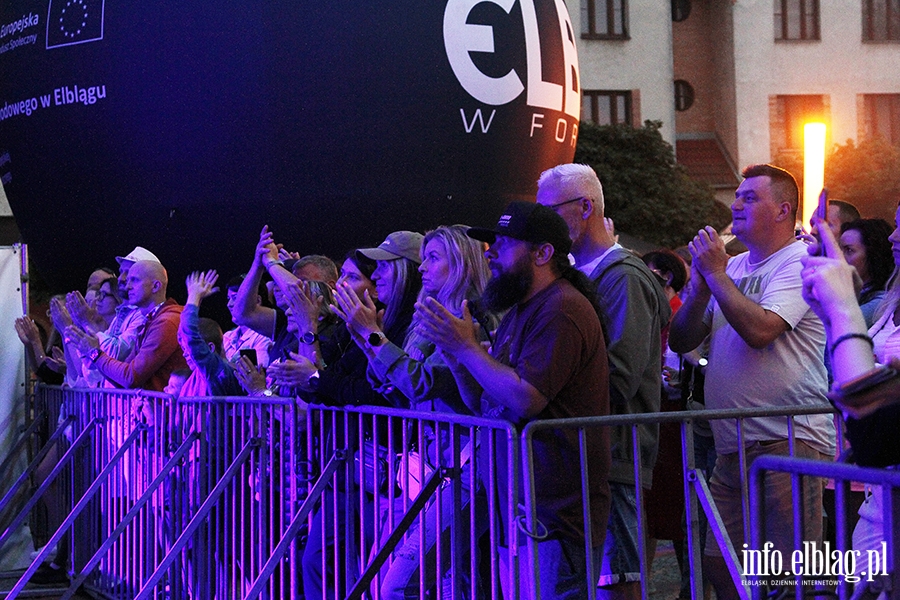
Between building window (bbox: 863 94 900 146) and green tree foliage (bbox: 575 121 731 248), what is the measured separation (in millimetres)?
9034

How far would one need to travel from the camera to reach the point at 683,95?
118 feet

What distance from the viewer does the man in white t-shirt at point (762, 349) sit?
14.7 feet

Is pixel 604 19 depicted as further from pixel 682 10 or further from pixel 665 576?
pixel 665 576

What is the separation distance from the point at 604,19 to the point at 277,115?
2660 centimetres

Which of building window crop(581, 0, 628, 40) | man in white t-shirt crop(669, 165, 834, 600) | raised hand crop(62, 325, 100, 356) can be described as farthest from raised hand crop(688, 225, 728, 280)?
building window crop(581, 0, 628, 40)

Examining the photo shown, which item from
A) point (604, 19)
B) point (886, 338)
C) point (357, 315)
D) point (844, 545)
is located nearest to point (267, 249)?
point (357, 315)

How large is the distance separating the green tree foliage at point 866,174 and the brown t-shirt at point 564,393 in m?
27.9

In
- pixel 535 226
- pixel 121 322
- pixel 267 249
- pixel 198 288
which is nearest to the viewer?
pixel 535 226

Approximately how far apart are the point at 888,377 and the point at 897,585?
1.79 feet

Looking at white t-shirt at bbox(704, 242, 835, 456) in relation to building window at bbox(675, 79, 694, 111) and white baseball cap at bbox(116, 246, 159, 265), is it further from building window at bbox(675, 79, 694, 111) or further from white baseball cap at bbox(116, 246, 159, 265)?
building window at bbox(675, 79, 694, 111)

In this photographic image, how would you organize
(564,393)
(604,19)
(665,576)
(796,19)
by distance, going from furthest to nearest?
(796,19)
(604,19)
(665,576)
(564,393)

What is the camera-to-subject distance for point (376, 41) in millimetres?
8156

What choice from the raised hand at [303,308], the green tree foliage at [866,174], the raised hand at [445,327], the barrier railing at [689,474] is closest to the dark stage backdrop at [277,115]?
the raised hand at [303,308]

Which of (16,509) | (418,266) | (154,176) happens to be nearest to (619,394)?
(418,266)
